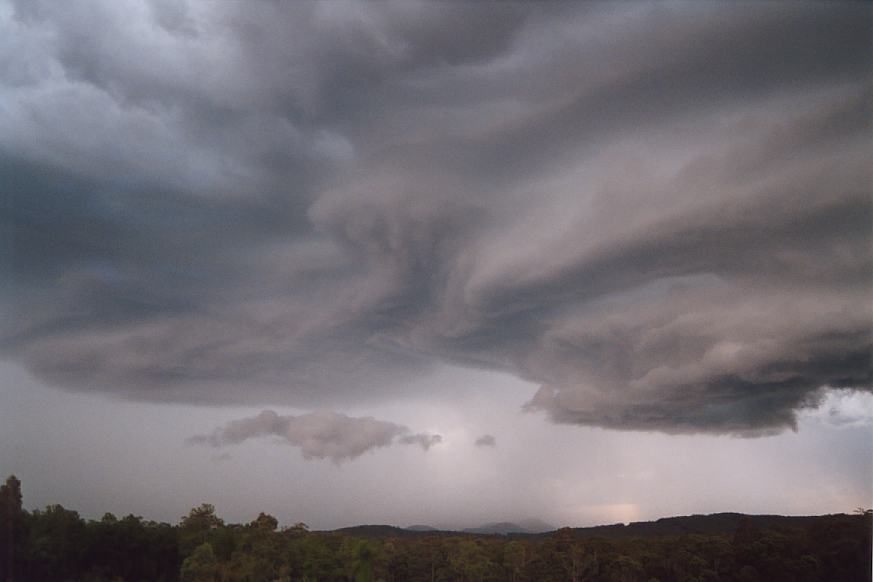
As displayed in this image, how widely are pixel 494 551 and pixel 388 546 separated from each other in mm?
9797

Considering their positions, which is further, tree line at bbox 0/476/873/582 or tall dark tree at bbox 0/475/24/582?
tree line at bbox 0/476/873/582

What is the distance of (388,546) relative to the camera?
64.5 m

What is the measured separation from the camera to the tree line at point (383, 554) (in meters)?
43.2

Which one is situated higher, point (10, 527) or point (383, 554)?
point (10, 527)

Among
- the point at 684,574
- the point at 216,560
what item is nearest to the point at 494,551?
the point at 684,574

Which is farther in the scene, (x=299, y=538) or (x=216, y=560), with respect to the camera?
(x=299, y=538)

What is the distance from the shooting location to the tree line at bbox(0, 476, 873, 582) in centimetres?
4316

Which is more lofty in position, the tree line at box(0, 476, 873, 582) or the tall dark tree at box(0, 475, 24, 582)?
the tall dark tree at box(0, 475, 24, 582)

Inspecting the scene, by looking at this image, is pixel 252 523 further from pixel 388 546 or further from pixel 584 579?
pixel 584 579

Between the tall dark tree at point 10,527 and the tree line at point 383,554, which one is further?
the tree line at point 383,554

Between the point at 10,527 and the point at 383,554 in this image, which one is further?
the point at 383,554

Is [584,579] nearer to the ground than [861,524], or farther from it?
nearer to the ground

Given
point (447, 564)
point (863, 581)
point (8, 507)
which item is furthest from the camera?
point (447, 564)

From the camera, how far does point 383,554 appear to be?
61.6 metres
